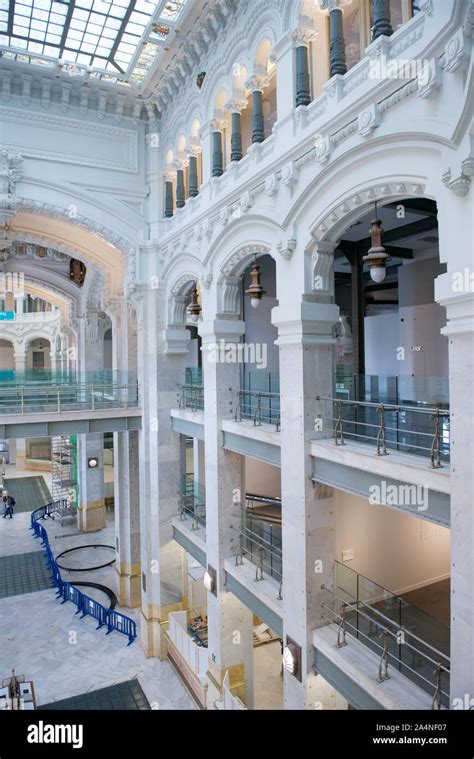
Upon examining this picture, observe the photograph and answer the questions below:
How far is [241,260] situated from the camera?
1050cm

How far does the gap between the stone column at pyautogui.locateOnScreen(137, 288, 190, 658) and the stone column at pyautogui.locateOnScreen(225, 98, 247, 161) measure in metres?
5.18

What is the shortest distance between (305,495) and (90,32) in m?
11.8

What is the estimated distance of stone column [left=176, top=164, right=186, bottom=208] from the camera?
13710mm

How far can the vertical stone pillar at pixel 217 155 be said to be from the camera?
37.3 feet

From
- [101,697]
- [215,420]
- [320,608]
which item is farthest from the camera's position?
[101,697]

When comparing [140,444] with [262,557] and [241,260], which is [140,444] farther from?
[241,260]

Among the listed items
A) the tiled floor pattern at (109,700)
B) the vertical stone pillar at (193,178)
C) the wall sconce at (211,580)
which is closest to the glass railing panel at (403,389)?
the wall sconce at (211,580)

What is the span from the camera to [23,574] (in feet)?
64.4

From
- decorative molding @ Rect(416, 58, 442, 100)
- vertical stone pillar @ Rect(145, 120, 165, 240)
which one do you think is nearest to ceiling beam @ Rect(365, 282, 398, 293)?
vertical stone pillar @ Rect(145, 120, 165, 240)

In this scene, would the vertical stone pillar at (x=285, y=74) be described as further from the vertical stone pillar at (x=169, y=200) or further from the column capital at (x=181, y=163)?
the vertical stone pillar at (x=169, y=200)

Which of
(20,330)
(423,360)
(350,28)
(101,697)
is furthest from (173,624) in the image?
(20,330)

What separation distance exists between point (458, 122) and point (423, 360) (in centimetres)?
856

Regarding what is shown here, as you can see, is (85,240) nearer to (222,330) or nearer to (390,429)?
(222,330)

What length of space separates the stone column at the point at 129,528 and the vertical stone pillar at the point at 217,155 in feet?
30.5
